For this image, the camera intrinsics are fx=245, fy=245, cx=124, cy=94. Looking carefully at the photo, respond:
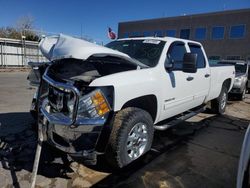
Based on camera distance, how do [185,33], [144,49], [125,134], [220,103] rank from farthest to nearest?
1. [185,33]
2. [220,103]
3. [144,49]
4. [125,134]

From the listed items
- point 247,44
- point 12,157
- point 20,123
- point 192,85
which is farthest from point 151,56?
point 247,44

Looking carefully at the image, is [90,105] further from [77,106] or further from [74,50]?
[74,50]

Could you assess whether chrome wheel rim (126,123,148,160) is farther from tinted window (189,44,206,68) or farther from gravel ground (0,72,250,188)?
tinted window (189,44,206,68)

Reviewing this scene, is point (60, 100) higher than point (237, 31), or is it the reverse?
point (237, 31)

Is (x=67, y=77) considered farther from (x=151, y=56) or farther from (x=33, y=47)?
(x=33, y=47)

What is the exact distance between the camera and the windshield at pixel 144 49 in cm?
415

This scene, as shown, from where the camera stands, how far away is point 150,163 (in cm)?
376

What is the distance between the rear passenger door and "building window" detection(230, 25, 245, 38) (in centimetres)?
2519

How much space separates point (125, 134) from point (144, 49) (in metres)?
1.91

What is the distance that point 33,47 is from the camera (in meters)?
20.9

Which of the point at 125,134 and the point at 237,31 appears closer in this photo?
the point at 125,134

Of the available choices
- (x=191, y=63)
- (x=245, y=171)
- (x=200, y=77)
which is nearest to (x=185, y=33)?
(x=200, y=77)

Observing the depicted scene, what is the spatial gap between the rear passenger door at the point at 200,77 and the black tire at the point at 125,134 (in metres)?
1.90

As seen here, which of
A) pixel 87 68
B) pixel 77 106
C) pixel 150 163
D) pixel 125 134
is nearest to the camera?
pixel 77 106
